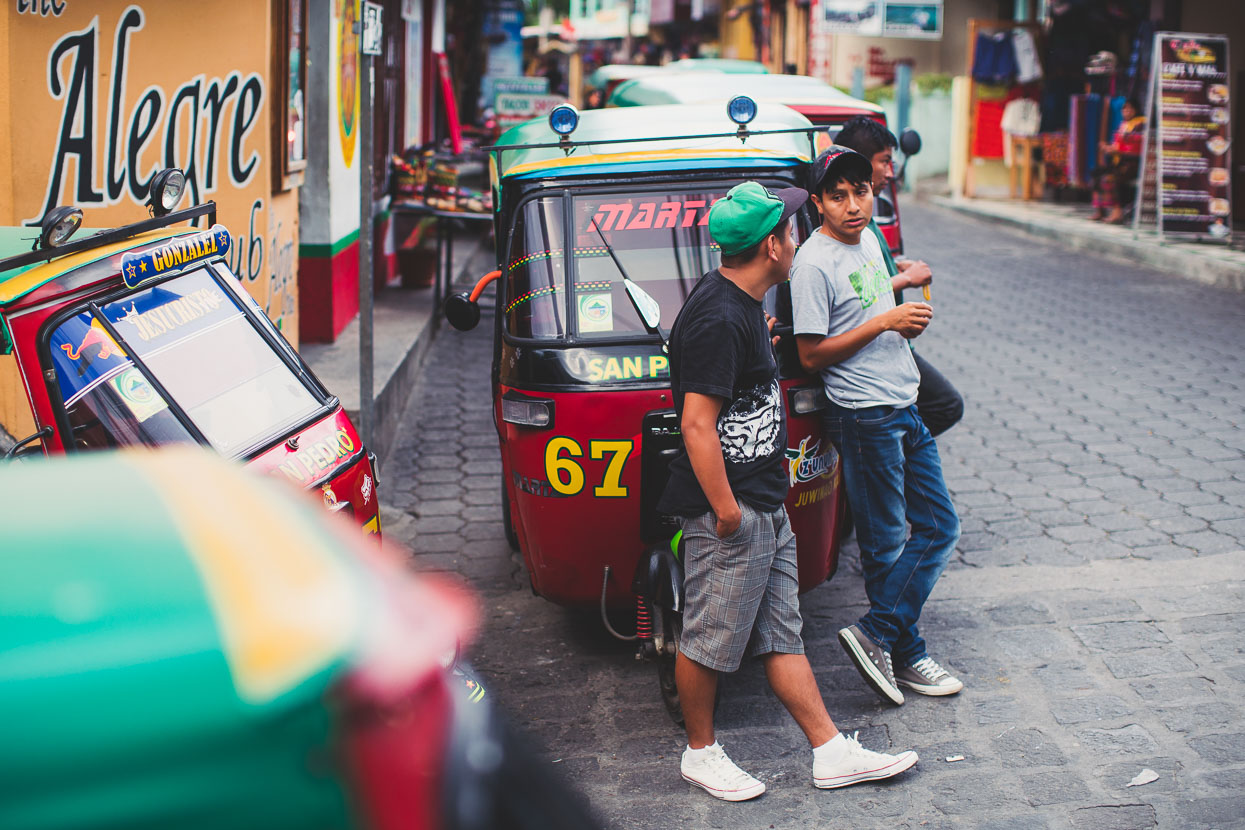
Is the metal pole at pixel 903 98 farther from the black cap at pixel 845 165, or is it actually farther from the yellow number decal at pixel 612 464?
the yellow number decal at pixel 612 464

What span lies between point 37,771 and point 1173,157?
15.7m

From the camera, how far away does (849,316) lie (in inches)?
162

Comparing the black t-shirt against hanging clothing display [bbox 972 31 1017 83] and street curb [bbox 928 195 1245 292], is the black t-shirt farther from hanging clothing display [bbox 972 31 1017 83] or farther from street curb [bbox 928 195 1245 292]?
hanging clothing display [bbox 972 31 1017 83]

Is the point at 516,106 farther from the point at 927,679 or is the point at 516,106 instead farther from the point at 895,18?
the point at 927,679

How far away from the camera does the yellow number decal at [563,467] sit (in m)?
4.24

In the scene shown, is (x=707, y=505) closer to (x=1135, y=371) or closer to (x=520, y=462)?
(x=520, y=462)

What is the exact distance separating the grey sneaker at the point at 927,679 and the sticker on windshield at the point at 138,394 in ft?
8.70

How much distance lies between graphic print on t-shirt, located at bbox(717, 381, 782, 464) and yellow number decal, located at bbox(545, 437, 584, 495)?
809 millimetres

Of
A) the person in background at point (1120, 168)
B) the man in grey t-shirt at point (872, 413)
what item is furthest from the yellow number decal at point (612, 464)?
the person in background at point (1120, 168)

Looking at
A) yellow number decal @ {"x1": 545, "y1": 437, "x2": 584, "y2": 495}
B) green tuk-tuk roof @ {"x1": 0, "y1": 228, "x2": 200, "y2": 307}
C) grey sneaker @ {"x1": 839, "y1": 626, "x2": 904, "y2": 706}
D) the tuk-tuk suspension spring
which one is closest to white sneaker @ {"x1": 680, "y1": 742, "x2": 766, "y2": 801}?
the tuk-tuk suspension spring

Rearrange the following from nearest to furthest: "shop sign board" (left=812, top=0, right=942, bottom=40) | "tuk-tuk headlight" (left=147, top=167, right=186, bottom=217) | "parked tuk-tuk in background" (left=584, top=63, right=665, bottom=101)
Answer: "tuk-tuk headlight" (left=147, top=167, right=186, bottom=217)
"parked tuk-tuk in background" (left=584, top=63, right=665, bottom=101)
"shop sign board" (left=812, top=0, right=942, bottom=40)

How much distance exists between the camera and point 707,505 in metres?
3.56

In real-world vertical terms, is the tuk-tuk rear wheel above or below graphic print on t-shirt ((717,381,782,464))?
below

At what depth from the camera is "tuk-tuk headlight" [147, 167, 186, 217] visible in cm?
381
